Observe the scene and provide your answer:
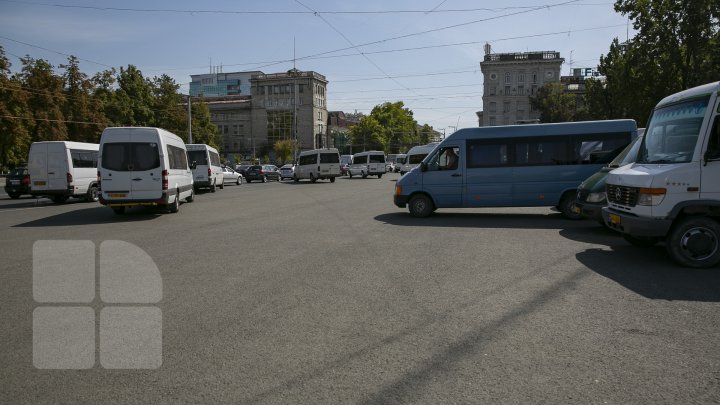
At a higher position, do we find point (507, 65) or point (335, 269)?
point (507, 65)

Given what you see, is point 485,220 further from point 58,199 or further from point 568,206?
point 58,199

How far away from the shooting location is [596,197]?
10.8m

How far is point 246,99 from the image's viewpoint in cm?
14312

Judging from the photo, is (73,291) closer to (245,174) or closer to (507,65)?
(245,174)

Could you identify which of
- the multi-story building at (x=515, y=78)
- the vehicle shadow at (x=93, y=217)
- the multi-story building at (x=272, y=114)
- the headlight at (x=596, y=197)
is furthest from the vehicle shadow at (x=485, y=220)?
the multi-story building at (x=272, y=114)

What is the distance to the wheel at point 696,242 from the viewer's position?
24.3 ft

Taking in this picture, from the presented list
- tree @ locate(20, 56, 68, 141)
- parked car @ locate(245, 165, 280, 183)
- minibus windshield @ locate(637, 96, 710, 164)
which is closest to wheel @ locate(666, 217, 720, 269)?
minibus windshield @ locate(637, 96, 710, 164)

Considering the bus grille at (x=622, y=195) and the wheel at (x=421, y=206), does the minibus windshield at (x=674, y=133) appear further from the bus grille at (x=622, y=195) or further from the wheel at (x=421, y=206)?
the wheel at (x=421, y=206)

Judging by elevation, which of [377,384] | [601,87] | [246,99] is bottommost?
[377,384]

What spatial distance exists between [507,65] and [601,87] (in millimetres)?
71493

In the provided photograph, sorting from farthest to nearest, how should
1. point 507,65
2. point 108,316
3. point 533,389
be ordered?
1. point 507,65
2. point 108,316
3. point 533,389


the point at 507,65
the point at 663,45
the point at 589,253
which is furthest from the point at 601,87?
the point at 507,65

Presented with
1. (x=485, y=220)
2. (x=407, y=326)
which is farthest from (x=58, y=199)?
(x=407, y=326)

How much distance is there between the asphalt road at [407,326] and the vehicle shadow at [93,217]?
4280mm
